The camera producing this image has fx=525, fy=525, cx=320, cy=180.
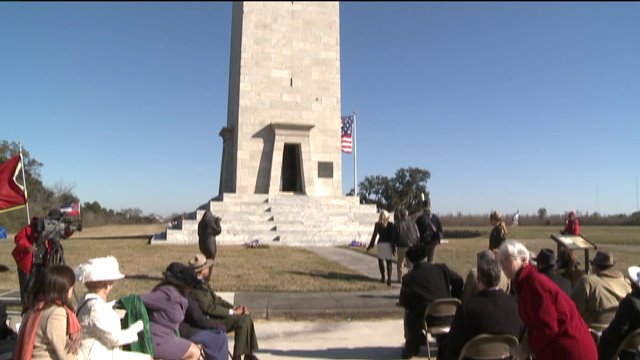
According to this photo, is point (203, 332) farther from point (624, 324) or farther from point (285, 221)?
point (285, 221)

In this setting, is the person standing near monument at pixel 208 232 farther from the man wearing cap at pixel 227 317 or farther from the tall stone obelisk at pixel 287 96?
the tall stone obelisk at pixel 287 96

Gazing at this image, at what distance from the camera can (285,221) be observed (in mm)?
23469

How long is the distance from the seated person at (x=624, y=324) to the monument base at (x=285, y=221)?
60.1 ft

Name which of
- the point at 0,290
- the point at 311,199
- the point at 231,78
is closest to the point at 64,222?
the point at 0,290

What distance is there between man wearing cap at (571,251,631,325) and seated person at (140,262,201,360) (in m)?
3.56

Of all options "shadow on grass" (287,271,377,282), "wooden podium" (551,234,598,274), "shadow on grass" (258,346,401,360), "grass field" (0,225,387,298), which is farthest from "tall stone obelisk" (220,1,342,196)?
"shadow on grass" (258,346,401,360)

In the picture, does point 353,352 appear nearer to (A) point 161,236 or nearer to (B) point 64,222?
(B) point 64,222

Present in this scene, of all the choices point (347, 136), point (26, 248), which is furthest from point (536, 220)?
point (26, 248)

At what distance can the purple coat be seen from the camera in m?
4.50

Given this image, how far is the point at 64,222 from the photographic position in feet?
23.9

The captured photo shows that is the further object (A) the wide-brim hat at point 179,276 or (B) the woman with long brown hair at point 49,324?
(A) the wide-brim hat at point 179,276

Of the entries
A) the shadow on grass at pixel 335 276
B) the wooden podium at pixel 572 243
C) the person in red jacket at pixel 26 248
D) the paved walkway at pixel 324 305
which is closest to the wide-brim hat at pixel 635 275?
the wooden podium at pixel 572 243

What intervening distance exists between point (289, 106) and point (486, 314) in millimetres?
23393

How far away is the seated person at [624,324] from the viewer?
4.03 meters
